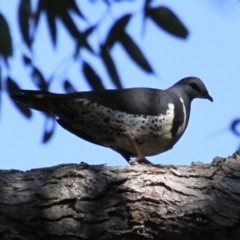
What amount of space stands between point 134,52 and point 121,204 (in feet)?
2.39

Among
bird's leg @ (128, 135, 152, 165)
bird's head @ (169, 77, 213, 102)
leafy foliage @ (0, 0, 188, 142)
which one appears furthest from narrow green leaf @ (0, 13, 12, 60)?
bird's head @ (169, 77, 213, 102)

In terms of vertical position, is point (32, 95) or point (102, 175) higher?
point (32, 95)

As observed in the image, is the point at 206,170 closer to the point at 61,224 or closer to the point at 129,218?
the point at 129,218

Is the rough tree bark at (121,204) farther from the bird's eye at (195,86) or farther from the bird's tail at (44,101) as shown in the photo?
the bird's eye at (195,86)

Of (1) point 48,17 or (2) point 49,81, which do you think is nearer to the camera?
(1) point 48,17

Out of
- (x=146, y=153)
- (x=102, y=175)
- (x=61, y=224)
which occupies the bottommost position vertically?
(x=61, y=224)

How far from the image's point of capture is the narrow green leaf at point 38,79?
3164mm

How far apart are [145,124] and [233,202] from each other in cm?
164

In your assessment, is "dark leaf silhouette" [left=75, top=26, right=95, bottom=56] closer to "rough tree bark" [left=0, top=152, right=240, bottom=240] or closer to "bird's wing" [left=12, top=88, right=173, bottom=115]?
"rough tree bark" [left=0, top=152, right=240, bottom=240]

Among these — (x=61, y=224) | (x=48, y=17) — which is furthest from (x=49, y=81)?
(x=61, y=224)

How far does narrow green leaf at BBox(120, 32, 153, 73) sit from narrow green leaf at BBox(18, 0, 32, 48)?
0.42 metres

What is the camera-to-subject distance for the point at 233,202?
3.11m

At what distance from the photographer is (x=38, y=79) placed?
3170 millimetres

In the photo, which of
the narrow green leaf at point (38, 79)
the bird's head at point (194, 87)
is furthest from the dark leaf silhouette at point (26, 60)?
the bird's head at point (194, 87)
